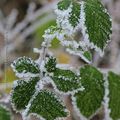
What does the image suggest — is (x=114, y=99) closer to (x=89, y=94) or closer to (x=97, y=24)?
(x=89, y=94)

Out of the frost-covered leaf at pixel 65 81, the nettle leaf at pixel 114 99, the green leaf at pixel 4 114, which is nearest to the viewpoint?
the frost-covered leaf at pixel 65 81

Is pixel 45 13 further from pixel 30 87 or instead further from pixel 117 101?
pixel 30 87

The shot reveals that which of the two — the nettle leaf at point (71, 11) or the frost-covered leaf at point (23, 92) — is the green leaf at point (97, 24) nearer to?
the nettle leaf at point (71, 11)

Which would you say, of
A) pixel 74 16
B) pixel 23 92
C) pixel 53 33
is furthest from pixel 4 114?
pixel 74 16

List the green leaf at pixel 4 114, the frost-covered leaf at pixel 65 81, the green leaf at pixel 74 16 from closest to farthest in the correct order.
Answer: the green leaf at pixel 74 16
the frost-covered leaf at pixel 65 81
the green leaf at pixel 4 114

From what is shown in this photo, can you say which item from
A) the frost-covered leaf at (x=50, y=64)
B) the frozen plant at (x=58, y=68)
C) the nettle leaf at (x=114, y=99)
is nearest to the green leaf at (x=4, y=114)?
the frozen plant at (x=58, y=68)

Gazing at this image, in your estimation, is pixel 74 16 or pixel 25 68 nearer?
pixel 74 16
